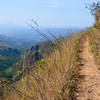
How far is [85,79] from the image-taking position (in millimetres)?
3688

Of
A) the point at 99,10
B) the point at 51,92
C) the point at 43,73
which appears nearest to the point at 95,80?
the point at 43,73

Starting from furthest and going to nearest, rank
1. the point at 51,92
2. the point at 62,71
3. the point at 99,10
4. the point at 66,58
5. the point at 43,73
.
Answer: the point at 99,10
the point at 66,58
the point at 62,71
the point at 43,73
the point at 51,92

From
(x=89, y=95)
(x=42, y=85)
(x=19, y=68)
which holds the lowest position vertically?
(x=89, y=95)

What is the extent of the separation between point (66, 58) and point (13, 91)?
189cm

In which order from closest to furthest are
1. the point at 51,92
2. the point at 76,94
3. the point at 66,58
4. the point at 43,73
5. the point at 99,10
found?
the point at 51,92 < the point at 76,94 < the point at 43,73 < the point at 66,58 < the point at 99,10

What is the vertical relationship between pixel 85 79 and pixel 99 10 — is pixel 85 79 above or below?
below

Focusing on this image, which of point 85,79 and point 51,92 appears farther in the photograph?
point 85,79

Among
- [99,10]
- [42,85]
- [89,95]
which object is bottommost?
[89,95]

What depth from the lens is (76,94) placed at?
2.90 m

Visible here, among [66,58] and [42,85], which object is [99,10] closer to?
[66,58]

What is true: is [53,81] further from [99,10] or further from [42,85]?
[99,10]

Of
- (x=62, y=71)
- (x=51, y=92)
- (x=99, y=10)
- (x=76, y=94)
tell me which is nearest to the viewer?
(x=51, y=92)

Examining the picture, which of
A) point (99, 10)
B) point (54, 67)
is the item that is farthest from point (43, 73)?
point (99, 10)

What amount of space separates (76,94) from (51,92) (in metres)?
0.56
